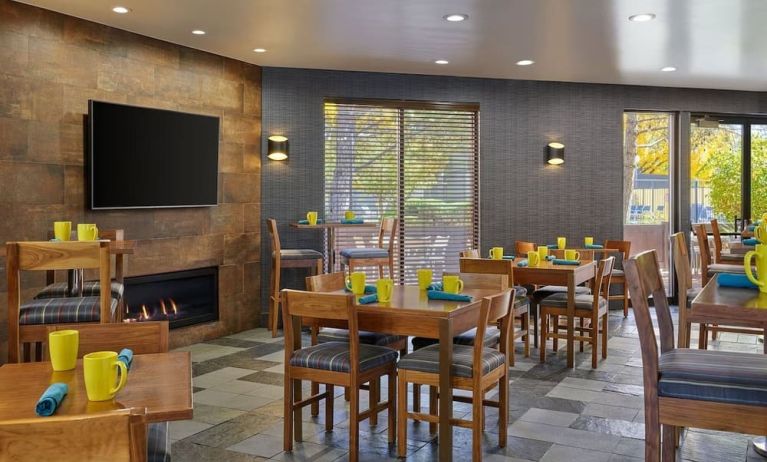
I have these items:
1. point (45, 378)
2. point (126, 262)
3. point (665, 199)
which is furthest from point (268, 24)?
point (665, 199)

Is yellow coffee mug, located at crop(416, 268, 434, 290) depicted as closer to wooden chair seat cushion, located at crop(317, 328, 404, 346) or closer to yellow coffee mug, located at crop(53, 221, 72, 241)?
wooden chair seat cushion, located at crop(317, 328, 404, 346)

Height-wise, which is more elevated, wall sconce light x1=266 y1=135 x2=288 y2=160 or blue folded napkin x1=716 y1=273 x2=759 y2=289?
wall sconce light x1=266 y1=135 x2=288 y2=160

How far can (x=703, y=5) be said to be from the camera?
5102 mm

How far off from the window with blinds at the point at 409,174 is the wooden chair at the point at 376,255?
1.89ft

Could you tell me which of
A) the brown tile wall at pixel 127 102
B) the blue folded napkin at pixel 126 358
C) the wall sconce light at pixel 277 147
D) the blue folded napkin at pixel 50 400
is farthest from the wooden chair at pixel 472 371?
the wall sconce light at pixel 277 147

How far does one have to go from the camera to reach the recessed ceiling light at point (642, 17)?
5.37 meters

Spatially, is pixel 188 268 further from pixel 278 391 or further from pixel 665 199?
pixel 665 199

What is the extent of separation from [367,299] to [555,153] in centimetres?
541

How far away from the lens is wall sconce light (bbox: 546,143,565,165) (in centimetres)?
834

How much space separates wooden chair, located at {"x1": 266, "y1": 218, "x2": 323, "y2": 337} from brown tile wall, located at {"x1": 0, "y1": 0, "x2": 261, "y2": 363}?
37 cm

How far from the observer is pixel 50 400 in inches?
66.1

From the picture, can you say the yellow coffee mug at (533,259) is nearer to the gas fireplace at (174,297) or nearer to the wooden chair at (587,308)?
the wooden chair at (587,308)

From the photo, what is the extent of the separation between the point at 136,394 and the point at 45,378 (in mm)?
345

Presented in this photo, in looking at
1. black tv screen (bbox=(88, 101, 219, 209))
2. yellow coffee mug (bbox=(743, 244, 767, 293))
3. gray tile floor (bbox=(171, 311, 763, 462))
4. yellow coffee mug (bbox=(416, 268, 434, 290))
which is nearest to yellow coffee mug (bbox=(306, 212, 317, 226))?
black tv screen (bbox=(88, 101, 219, 209))
